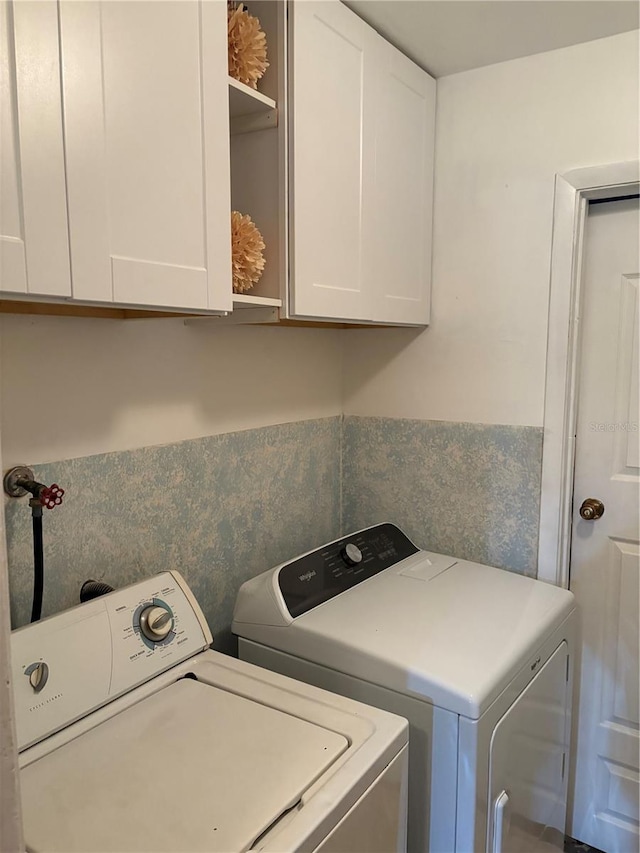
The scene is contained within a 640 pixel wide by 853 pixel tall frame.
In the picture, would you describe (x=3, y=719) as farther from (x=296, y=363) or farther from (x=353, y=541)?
(x=296, y=363)

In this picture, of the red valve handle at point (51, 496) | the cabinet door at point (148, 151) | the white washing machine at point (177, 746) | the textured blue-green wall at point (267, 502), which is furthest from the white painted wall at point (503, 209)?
the red valve handle at point (51, 496)

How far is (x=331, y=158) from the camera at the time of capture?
4.80 feet

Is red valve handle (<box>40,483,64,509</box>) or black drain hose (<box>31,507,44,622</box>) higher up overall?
red valve handle (<box>40,483,64,509</box>)

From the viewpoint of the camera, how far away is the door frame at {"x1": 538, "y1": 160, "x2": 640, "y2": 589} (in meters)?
1.72

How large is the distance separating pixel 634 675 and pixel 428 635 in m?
0.87

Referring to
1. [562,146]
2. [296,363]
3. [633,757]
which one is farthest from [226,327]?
[633,757]

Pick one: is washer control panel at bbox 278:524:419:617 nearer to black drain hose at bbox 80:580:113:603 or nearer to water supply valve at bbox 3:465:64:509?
black drain hose at bbox 80:580:113:603

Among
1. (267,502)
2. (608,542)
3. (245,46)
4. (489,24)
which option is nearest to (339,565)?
(267,502)

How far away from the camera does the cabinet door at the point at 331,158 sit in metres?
1.37

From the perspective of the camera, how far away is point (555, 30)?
5.32 ft

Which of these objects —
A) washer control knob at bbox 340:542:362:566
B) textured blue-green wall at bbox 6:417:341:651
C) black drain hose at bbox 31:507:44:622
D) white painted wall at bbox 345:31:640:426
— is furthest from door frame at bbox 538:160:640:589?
black drain hose at bbox 31:507:44:622

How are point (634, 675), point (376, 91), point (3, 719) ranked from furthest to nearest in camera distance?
point (634, 675), point (376, 91), point (3, 719)

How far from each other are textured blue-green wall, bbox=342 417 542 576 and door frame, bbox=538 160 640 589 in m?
0.04

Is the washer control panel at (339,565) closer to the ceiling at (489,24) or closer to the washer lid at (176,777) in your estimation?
the washer lid at (176,777)
